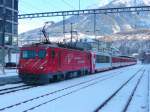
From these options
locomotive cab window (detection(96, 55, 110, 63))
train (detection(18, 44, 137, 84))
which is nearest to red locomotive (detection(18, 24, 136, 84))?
train (detection(18, 44, 137, 84))

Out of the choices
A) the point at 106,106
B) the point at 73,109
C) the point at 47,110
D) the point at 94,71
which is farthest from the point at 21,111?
the point at 94,71

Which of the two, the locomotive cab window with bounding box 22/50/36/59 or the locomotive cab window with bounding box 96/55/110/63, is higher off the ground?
the locomotive cab window with bounding box 22/50/36/59

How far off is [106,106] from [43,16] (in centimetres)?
3998

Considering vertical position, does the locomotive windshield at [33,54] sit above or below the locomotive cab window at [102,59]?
above

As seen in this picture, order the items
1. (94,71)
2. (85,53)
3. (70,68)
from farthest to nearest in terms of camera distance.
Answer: (94,71) → (85,53) → (70,68)

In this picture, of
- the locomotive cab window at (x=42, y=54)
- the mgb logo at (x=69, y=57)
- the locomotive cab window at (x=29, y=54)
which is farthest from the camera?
the mgb logo at (x=69, y=57)

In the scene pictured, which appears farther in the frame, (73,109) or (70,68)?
(70,68)

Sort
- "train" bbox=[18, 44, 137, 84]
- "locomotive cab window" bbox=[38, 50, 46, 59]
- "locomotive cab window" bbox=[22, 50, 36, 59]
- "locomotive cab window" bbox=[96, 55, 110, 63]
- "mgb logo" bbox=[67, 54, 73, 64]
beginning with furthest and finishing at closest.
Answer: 1. "locomotive cab window" bbox=[96, 55, 110, 63]
2. "mgb logo" bbox=[67, 54, 73, 64]
3. "locomotive cab window" bbox=[22, 50, 36, 59]
4. "locomotive cab window" bbox=[38, 50, 46, 59]
5. "train" bbox=[18, 44, 137, 84]

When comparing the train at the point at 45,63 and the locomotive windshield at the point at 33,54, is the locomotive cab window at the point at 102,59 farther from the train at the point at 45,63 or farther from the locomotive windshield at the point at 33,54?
the locomotive windshield at the point at 33,54

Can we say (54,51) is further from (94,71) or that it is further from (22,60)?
(94,71)

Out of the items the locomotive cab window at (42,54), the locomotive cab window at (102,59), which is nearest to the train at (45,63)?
the locomotive cab window at (42,54)

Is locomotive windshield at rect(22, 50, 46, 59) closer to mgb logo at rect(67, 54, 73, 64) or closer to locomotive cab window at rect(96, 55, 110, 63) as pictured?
mgb logo at rect(67, 54, 73, 64)

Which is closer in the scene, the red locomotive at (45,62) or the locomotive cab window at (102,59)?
the red locomotive at (45,62)

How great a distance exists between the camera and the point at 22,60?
106 ft
